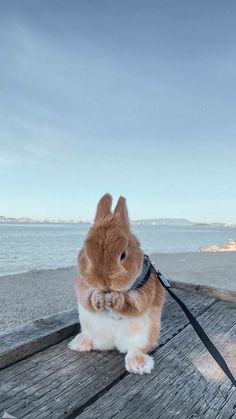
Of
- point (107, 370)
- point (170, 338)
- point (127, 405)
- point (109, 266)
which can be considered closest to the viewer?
point (127, 405)

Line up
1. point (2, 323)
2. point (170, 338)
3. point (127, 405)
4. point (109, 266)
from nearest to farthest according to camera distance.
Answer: point (127, 405)
point (109, 266)
point (170, 338)
point (2, 323)

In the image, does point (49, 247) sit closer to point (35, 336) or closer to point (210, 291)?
point (210, 291)

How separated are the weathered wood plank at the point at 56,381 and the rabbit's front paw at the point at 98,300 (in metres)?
0.23

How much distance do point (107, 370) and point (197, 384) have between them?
1.05 feet

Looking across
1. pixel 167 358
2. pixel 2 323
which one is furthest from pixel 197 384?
pixel 2 323

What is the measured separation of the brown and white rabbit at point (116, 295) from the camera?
115cm

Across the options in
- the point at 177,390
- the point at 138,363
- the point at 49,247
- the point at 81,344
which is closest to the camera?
the point at 177,390

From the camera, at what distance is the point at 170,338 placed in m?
1.59

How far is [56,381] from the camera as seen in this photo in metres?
1.16

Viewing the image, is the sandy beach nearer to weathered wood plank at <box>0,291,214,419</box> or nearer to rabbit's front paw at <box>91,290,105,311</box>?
weathered wood plank at <box>0,291,214,419</box>

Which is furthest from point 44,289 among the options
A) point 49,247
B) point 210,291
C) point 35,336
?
point 49,247

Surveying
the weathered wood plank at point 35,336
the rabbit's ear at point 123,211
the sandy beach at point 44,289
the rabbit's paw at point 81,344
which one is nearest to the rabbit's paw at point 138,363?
the rabbit's paw at point 81,344

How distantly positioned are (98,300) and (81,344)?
0.30 metres

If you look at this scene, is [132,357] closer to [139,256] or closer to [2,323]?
[139,256]
